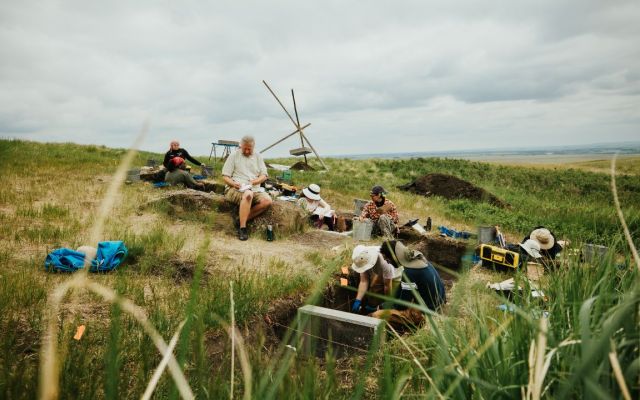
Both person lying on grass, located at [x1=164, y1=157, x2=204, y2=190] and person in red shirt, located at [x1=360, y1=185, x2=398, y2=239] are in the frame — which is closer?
person in red shirt, located at [x1=360, y1=185, x2=398, y2=239]

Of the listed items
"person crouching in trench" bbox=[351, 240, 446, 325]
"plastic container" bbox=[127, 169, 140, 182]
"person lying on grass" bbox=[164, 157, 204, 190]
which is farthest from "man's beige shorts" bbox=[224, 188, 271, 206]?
"plastic container" bbox=[127, 169, 140, 182]

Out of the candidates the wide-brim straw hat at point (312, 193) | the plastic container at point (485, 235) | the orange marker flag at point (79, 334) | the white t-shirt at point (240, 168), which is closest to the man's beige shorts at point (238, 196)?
the white t-shirt at point (240, 168)

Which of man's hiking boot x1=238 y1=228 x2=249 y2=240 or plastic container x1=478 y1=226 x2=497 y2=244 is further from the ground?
man's hiking boot x1=238 y1=228 x2=249 y2=240

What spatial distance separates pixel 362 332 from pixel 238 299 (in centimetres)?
121

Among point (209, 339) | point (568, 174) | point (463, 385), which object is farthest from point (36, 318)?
point (568, 174)

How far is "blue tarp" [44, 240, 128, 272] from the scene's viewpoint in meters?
4.52

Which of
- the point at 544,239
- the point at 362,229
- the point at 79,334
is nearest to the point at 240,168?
the point at 362,229

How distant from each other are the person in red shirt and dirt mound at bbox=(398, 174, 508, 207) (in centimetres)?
872

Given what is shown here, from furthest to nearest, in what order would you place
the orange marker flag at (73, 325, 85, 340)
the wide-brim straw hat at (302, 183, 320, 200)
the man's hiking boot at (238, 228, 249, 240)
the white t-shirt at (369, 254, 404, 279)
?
the wide-brim straw hat at (302, 183, 320, 200), the man's hiking boot at (238, 228, 249, 240), the white t-shirt at (369, 254, 404, 279), the orange marker flag at (73, 325, 85, 340)

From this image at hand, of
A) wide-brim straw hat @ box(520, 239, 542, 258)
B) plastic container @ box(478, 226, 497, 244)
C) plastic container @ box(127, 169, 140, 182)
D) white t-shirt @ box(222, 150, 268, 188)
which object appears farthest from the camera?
plastic container @ box(127, 169, 140, 182)

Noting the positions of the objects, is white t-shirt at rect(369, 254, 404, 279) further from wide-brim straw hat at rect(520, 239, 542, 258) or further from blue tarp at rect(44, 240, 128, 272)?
blue tarp at rect(44, 240, 128, 272)

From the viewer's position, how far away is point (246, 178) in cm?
837

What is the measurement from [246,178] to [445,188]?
1136cm

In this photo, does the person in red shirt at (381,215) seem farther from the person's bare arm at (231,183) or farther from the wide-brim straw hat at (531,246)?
the person's bare arm at (231,183)
